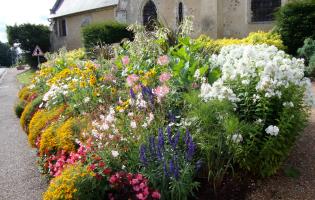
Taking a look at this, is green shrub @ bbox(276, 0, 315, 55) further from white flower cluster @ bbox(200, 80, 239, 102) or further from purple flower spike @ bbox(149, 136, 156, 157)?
purple flower spike @ bbox(149, 136, 156, 157)

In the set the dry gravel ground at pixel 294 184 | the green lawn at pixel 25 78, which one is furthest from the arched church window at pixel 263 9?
the dry gravel ground at pixel 294 184

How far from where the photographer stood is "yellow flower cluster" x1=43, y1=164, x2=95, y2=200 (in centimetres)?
316

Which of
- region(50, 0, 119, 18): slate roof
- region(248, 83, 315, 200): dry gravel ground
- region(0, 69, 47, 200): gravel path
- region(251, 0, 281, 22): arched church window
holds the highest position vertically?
region(50, 0, 119, 18): slate roof

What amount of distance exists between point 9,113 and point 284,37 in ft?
32.2

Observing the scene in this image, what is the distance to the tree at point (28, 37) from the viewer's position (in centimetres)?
3247

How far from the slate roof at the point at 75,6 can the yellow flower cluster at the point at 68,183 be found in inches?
880

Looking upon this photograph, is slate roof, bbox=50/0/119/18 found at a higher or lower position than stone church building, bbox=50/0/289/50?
higher

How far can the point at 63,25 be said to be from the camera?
34.5m

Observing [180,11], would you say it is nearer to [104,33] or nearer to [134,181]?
[104,33]

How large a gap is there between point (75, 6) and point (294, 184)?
31.1 m

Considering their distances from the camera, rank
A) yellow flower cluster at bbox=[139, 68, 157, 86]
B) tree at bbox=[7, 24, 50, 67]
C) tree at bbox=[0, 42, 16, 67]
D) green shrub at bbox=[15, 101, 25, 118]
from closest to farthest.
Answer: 1. yellow flower cluster at bbox=[139, 68, 157, 86]
2. green shrub at bbox=[15, 101, 25, 118]
3. tree at bbox=[7, 24, 50, 67]
4. tree at bbox=[0, 42, 16, 67]

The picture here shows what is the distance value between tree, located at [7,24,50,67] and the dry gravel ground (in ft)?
106

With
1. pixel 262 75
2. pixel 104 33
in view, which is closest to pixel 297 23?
pixel 262 75

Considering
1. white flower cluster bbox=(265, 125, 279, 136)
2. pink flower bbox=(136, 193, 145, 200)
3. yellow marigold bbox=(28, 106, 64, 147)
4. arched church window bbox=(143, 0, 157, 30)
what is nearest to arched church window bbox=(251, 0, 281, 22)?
arched church window bbox=(143, 0, 157, 30)
